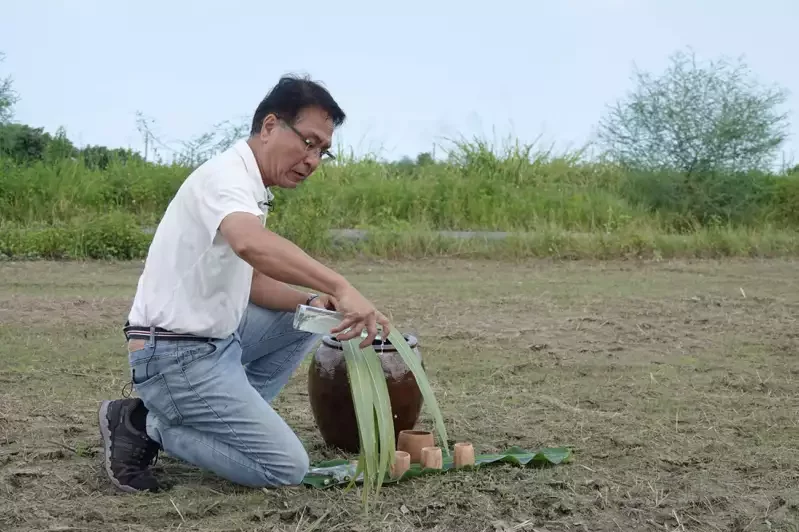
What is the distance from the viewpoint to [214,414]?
3879 millimetres

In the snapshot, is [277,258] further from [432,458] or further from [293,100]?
[432,458]

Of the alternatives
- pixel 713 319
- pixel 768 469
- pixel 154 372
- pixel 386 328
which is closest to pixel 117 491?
pixel 154 372

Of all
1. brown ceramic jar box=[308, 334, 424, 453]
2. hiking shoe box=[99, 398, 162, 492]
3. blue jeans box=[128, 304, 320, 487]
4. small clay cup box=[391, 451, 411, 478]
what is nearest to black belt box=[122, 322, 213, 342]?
blue jeans box=[128, 304, 320, 487]

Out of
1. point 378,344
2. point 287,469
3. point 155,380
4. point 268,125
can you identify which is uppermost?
point 268,125

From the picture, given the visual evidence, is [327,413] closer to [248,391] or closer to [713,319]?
[248,391]

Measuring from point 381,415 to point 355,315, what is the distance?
0.44m

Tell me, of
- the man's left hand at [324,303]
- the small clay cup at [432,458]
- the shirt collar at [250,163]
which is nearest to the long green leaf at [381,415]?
the small clay cup at [432,458]

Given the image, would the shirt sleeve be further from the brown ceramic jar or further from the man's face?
the brown ceramic jar

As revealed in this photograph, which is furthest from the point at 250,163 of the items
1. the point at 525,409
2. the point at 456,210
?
the point at 456,210

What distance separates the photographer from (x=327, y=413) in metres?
4.55

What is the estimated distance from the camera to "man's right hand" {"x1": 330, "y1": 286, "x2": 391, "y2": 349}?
350 centimetres

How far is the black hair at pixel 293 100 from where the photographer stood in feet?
12.8

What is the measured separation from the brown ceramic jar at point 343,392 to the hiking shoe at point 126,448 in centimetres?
78

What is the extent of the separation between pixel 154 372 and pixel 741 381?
12.1ft
